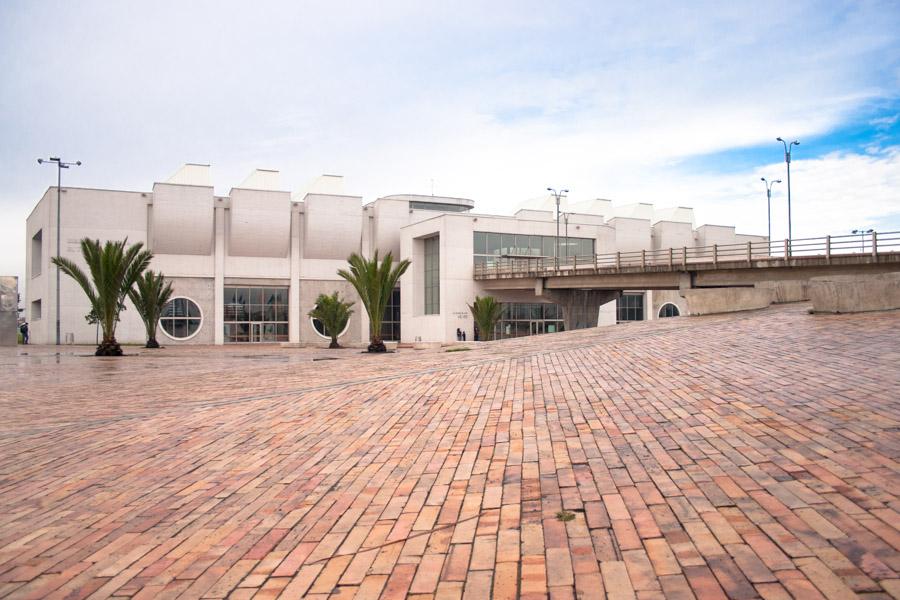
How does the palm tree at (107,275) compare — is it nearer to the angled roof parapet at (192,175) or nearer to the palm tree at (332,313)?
the palm tree at (332,313)

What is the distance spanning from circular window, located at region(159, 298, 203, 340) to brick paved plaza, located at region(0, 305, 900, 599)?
126 feet

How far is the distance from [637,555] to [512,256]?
1819 inches

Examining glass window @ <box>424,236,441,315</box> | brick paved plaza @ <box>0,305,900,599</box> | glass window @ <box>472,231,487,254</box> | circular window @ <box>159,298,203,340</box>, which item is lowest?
brick paved plaza @ <box>0,305,900,599</box>

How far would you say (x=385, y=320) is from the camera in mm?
53625

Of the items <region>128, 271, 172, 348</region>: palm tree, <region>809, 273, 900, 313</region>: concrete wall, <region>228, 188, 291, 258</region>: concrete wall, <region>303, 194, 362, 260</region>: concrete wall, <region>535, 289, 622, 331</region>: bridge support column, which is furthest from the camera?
<region>303, 194, 362, 260</region>: concrete wall

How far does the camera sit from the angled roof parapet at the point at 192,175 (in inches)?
1897

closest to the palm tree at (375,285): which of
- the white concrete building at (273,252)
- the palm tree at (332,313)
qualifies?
the palm tree at (332,313)

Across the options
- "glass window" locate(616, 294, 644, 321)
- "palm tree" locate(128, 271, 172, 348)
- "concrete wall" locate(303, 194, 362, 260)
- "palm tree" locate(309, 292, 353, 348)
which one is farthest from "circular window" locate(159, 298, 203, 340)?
"glass window" locate(616, 294, 644, 321)

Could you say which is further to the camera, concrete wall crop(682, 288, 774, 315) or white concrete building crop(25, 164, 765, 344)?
white concrete building crop(25, 164, 765, 344)

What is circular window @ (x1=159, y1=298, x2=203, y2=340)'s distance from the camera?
45.6 metres

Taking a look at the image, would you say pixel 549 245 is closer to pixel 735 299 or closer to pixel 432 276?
pixel 432 276

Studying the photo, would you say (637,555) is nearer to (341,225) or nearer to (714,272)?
(714,272)

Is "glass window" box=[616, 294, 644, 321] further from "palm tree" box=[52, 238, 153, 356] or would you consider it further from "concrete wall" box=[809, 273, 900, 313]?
"concrete wall" box=[809, 273, 900, 313]

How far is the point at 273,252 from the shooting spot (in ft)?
158
